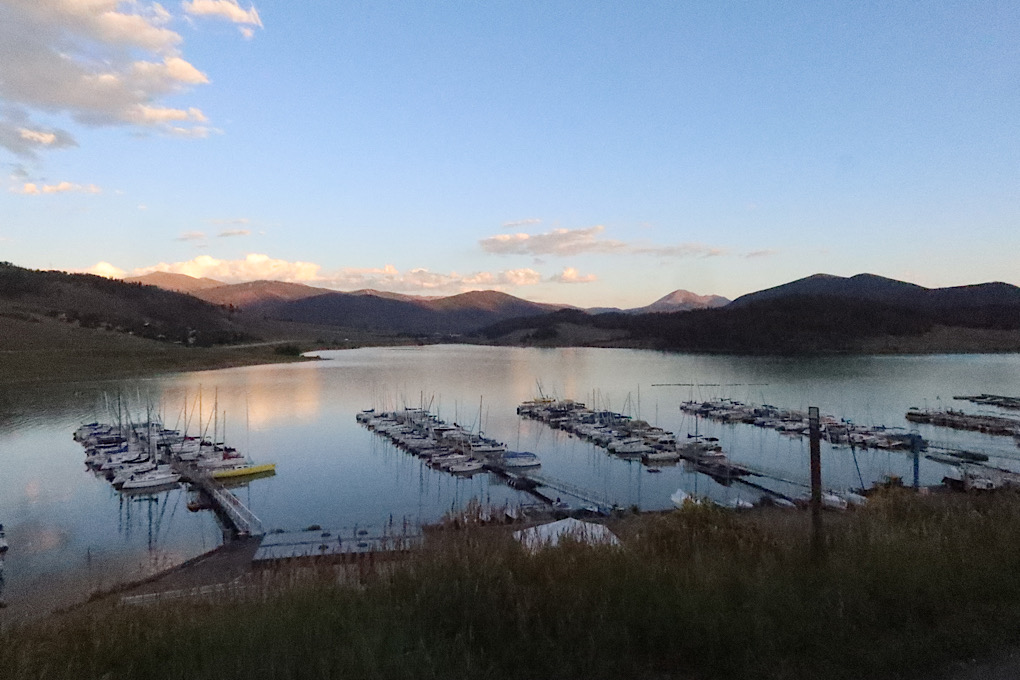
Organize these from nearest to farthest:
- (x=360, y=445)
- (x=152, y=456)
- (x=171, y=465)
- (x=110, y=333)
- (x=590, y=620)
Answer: (x=590, y=620) < (x=171, y=465) < (x=152, y=456) < (x=360, y=445) < (x=110, y=333)

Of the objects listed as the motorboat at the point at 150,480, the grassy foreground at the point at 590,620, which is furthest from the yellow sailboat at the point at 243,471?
the grassy foreground at the point at 590,620

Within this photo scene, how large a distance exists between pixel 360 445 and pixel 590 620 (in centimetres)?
3411

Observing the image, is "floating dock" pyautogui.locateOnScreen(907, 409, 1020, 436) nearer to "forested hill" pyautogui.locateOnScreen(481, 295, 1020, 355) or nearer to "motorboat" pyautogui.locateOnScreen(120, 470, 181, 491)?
"motorboat" pyautogui.locateOnScreen(120, 470, 181, 491)

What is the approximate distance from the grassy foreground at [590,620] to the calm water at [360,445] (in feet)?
30.6

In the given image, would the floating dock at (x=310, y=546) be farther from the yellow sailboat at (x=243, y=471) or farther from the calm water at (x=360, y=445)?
the yellow sailboat at (x=243, y=471)

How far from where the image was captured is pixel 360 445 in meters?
37.3

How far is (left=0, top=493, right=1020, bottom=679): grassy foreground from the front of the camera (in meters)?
4.04

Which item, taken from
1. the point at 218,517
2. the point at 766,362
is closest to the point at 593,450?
the point at 218,517

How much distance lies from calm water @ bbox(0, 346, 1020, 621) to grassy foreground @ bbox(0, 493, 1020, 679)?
9332 mm

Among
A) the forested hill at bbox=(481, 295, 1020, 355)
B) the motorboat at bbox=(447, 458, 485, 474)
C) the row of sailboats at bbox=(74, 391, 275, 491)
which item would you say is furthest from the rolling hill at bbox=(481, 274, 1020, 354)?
the row of sailboats at bbox=(74, 391, 275, 491)

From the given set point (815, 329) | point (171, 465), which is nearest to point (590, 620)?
point (171, 465)

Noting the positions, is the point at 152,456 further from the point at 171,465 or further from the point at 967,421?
the point at 967,421

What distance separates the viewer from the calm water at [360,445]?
2106 cm

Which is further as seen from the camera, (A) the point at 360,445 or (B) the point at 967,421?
(B) the point at 967,421
